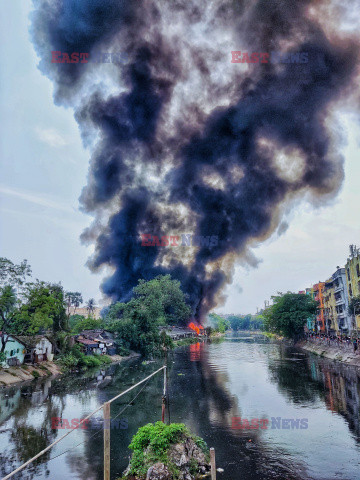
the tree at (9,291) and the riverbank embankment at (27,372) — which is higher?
the tree at (9,291)

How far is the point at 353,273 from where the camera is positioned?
7206 centimetres

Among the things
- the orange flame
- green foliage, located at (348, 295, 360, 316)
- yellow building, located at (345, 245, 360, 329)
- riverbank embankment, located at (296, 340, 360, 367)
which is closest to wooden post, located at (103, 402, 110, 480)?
riverbank embankment, located at (296, 340, 360, 367)

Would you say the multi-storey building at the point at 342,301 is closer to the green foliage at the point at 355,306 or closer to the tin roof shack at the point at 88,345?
the green foliage at the point at 355,306

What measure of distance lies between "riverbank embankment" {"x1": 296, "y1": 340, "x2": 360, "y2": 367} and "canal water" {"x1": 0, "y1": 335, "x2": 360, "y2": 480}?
3.90m

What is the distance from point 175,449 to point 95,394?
69.3 feet

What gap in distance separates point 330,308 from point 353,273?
23.7 metres

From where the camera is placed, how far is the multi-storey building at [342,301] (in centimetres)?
7811

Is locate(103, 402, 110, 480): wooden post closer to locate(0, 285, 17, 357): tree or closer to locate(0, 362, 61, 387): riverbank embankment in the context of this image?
locate(0, 362, 61, 387): riverbank embankment

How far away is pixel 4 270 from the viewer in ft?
135

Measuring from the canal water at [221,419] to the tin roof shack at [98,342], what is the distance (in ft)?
53.2

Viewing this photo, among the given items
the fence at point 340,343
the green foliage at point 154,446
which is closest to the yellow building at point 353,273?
the fence at point 340,343

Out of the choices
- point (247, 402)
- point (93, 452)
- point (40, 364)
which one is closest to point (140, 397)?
point (247, 402)

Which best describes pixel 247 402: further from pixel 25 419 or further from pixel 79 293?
pixel 79 293

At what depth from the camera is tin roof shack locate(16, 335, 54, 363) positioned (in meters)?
47.1
